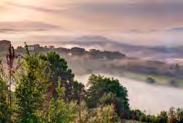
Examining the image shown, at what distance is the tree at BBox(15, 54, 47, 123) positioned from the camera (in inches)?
2625

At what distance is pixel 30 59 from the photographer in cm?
6875

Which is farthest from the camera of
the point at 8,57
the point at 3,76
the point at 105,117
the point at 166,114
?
the point at 166,114

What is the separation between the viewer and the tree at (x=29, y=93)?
2625 inches

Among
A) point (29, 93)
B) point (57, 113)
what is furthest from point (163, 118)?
point (29, 93)

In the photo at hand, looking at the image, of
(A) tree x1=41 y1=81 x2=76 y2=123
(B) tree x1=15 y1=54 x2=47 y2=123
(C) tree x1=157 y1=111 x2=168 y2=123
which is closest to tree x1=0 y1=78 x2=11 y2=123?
(B) tree x1=15 y1=54 x2=47 y2=123

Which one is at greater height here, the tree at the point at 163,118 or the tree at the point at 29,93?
the tree at the point at 29,93

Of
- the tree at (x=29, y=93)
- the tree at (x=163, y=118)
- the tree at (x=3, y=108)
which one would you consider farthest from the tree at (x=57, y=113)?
the tree at (x=163, y=118)

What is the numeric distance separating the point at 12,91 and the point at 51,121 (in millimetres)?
6369

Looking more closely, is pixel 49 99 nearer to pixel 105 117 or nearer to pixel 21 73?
pixel 21 73

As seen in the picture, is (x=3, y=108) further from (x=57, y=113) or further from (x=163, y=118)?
(x=163, y=118)

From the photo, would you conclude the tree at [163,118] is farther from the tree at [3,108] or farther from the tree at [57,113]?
the tree at [3,108]

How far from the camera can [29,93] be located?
66938 millimetres

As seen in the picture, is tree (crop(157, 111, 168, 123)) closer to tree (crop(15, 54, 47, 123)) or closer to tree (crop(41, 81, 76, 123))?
tree (crop(41, 81, 76, 123))

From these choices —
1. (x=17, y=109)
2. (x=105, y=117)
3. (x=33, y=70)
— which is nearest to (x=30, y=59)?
(x=33, y=70)
